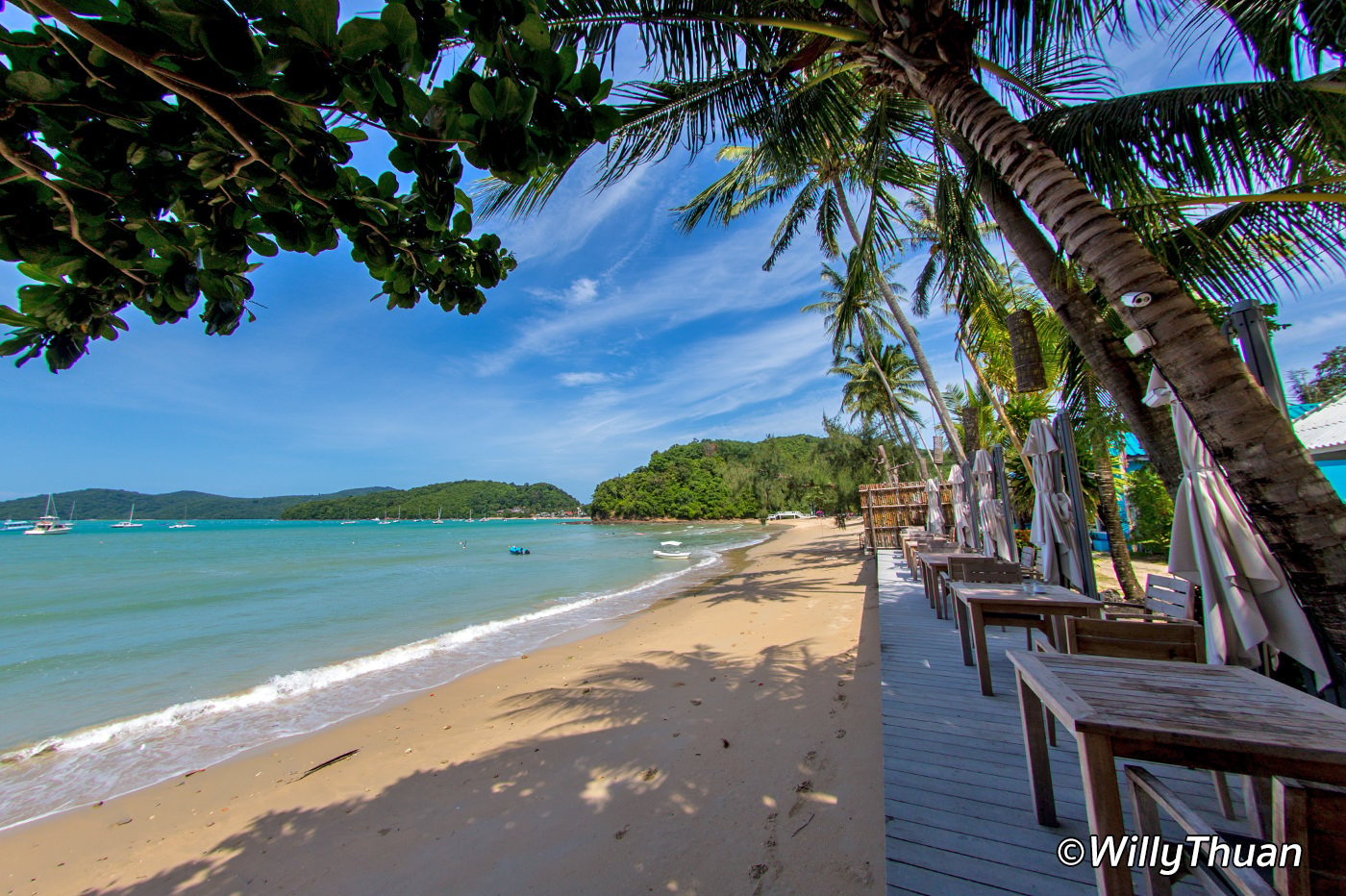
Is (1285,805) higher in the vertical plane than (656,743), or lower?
higher

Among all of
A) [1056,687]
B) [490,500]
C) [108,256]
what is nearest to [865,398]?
[1056,687]

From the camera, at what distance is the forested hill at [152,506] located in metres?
99.5

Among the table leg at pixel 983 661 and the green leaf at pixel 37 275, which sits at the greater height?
the green leaf at pixel 37 275

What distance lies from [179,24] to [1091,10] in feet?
15.5

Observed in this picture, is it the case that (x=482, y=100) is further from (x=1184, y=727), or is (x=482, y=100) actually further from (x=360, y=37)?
(x=1184, y=727)

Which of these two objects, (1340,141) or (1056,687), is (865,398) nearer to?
(1340,141)

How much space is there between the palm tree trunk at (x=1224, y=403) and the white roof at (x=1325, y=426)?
1121cm

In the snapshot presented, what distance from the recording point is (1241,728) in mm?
1311

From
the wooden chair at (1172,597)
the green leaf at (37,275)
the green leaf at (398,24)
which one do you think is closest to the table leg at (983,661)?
the wooden chair at (1172,597)

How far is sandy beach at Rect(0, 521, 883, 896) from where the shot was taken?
2.67 metres

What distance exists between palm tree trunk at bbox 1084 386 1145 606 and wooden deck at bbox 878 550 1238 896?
466 centimetres

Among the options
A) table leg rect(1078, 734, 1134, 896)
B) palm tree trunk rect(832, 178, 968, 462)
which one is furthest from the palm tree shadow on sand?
palm tree trunk rect(832, 178, 968, 462)

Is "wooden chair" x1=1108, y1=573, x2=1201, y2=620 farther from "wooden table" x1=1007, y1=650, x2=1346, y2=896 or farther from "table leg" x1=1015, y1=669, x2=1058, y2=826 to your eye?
"table leg" x1=1015, y1=669, x2=1058, y2=826

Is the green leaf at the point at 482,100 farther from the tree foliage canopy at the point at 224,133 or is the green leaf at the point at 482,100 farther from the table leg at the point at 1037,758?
the table leg at the point at 1037,758
